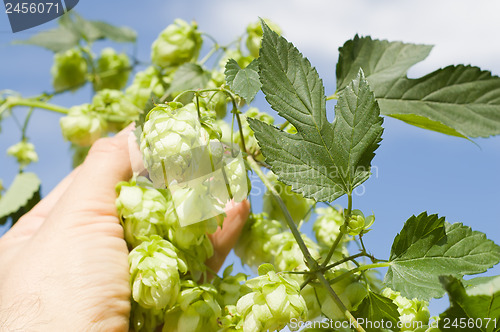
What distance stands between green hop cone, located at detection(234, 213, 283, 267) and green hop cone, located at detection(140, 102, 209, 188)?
0.51 meters

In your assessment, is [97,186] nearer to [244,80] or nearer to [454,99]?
[244,80]

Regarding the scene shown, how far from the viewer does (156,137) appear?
0.74m

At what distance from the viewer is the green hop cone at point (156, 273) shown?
881 millimetres

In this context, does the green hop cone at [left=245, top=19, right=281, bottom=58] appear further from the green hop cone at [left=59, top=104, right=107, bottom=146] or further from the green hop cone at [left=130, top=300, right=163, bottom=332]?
the green hop cone at [left=130, top=300, right=163, bottom=332]

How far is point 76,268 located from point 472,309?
2.52 ft

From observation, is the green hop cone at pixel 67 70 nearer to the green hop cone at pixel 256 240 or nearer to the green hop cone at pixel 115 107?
the green hop cone at pixel 115 107

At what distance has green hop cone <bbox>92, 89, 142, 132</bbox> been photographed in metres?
1.58

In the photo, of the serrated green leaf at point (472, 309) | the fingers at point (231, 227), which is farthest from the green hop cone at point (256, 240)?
the serrated green leaf at point (472, 309)

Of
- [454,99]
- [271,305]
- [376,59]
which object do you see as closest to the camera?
[271,305]

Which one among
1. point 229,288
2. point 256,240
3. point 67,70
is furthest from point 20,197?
point 229,288

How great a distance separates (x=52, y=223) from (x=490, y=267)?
0.92m

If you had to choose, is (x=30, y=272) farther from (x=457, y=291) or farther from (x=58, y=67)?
(x=58, y=67)

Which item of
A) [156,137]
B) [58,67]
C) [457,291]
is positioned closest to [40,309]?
[156,137]

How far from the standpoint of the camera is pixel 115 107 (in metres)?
1.60
